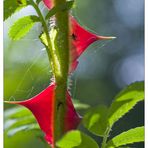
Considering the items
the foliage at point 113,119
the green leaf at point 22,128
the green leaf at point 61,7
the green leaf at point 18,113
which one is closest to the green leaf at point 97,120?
the foliage at point 113,119

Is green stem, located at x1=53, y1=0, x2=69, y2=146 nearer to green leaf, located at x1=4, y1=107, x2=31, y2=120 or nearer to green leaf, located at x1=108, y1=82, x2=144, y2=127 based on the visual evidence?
green leaf, located at x1=108, y1=82, x2=144, y2=127

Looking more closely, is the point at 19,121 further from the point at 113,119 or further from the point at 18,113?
the point at 113,119

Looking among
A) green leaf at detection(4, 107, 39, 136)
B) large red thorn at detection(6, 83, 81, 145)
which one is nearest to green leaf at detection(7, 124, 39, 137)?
green leaf at detection(4, 107, 39, 136)

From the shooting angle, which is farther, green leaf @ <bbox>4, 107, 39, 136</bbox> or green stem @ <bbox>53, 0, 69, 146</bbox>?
green leaf @ <bbox>4, 107, 39, 136</bbox>

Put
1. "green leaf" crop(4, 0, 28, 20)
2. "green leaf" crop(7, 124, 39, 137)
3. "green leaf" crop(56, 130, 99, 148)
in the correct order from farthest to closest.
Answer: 1. "green leaf" crop(7, 124, 39, 137)
2. "green leaf" crop(4, 0, 28, 20)
3. "green leaf" crop(56, 130, 99, 148)

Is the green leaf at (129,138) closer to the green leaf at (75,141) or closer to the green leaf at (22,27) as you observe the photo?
the green leaf at (75,141)

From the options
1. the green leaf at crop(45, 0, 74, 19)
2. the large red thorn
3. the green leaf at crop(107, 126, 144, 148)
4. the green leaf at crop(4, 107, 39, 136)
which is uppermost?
the green leaf at crop(45, 0, 74, 19)

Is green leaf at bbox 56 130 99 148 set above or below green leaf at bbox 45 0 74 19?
below
